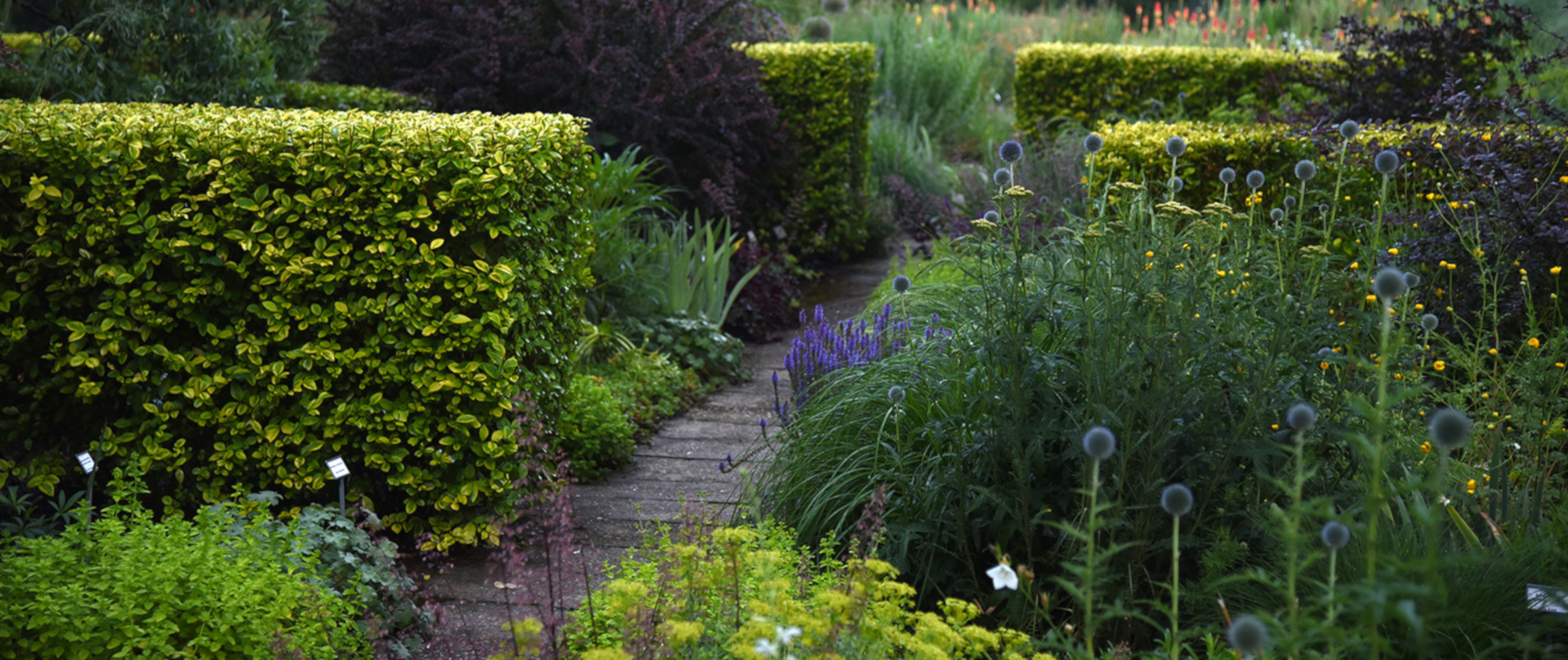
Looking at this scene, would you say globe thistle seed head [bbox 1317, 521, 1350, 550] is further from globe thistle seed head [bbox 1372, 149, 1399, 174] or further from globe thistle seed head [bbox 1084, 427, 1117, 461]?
globe thistle seed head [bbox 1372, 149, 1399, 174]

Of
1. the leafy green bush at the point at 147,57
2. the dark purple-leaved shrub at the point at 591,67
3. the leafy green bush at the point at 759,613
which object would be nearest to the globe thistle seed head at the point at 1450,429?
the leafy green bush at the point at 759,613

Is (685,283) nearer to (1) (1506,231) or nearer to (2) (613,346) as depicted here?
(2) (613,346)

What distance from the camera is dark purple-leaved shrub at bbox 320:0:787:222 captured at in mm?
6984

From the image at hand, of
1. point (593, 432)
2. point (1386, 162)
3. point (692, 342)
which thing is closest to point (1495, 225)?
point (1386, 162)

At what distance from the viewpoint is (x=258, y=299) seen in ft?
11.8

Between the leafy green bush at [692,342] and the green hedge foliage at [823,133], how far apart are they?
7.56 feet

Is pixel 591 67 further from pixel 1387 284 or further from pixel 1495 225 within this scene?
pixel 1387 284

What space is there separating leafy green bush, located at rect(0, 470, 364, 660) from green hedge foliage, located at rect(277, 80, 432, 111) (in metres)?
4.01

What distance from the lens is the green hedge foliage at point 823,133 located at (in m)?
8.45

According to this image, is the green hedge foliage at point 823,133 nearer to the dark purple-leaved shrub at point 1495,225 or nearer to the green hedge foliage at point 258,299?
the dark purple-leaved shrub at point 1495,225

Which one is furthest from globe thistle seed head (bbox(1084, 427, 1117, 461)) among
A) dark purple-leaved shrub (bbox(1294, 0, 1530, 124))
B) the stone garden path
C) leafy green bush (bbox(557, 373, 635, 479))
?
dark purple-leaved shrub (bbox(1294, 0, 1530, 124))

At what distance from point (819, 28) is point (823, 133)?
171 inches

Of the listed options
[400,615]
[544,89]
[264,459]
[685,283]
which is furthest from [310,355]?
[544,89]

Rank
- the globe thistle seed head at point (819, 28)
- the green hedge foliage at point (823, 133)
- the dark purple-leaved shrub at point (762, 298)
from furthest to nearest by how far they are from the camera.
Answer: the globe thistle seed head at point (819, 28)
the green hedge foliage at point (823, 133)
the dark purple-leaved shrub at point (762, 298)
